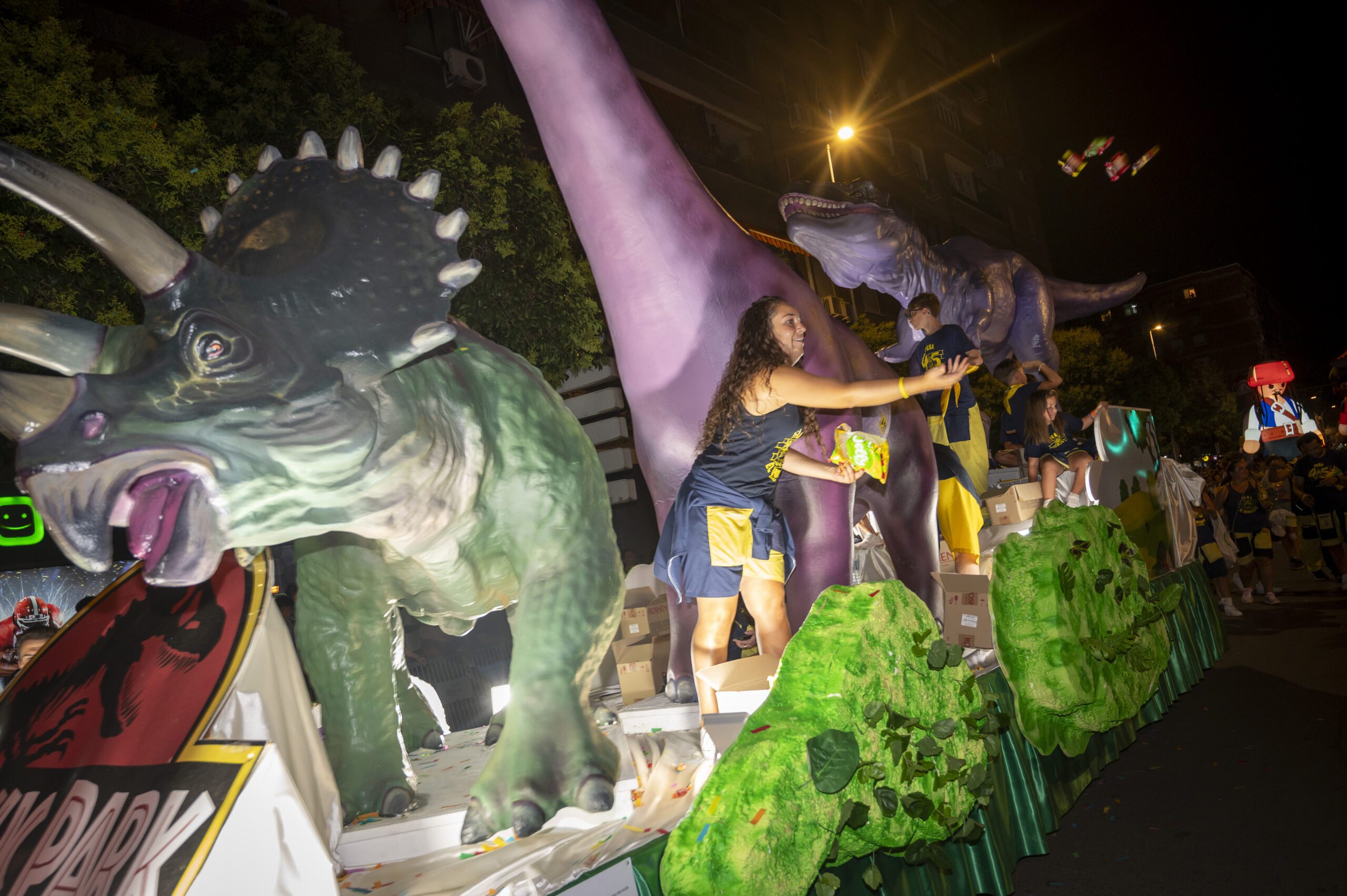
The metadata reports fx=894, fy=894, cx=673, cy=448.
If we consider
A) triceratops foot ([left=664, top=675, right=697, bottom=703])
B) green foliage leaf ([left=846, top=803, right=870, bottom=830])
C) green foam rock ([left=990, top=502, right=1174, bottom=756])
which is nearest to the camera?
green foliage leaf ([left=846, top=803, right=870, bottom=830])

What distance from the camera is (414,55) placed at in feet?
35.4

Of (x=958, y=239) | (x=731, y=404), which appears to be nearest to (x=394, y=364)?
(x=731, y=404)

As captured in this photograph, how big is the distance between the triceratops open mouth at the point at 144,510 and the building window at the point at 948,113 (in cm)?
2457

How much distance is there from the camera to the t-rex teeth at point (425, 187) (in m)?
1.47

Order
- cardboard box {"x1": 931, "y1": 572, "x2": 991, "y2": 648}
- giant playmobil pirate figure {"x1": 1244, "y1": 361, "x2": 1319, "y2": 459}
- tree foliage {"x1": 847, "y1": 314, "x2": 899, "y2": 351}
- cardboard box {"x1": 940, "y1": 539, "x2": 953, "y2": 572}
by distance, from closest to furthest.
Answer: cardboard box {"x1": 931, "y1": 572, "x2": 991, "y2": 648} < cardboard box {"x1": 940, "y1": 539, "x2": 953, "y2": 572} < giant playmobil pirate figure {"x1": 1244, "y1": 361, "x2": 1319, "y2": 459} < tree foliage {"x1": 847, "y1": 314, "x2": 899, "y2": 351}

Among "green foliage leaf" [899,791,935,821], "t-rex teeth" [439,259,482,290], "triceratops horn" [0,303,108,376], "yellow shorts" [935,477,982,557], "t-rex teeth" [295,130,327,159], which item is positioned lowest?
"green foliage leaf" [899,791,935,821]

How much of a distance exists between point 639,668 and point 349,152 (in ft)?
5.39

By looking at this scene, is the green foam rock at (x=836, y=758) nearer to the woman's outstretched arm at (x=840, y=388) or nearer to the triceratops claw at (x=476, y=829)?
the triceratops claw at (x=476, y=829)

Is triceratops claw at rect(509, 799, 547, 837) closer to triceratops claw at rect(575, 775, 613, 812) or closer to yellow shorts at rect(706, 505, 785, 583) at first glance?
triceratops claw at rect(575, 775, 613, 812)

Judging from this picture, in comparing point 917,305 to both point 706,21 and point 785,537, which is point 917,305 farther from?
point 706,21

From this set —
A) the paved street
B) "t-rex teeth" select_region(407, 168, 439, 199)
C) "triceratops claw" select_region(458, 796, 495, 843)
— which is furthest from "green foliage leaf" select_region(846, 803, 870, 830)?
the paved street

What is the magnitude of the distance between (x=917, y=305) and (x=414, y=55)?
30.1 ft

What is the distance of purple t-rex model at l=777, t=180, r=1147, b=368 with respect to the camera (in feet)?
11.3

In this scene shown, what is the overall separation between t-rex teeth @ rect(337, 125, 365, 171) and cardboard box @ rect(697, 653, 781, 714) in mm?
1167
